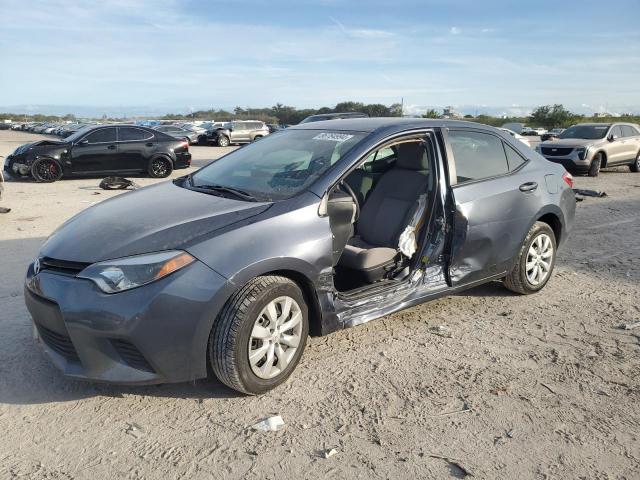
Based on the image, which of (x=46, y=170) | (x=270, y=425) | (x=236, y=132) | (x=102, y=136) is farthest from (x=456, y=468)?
(x=236, y=132)

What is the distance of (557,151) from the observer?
51.5 feet

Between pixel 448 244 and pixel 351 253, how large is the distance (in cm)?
79

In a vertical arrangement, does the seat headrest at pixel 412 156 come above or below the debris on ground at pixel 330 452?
above

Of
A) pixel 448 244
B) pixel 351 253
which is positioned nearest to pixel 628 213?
pixel 448 244

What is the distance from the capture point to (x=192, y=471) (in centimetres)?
259

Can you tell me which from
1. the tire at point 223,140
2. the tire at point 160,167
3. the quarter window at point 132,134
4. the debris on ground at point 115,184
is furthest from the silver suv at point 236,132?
the debris on ground at point 115,184

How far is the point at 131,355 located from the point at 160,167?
12598 mm

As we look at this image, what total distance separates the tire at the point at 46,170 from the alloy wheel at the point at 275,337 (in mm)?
11936

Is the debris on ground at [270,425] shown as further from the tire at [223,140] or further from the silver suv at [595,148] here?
the tire at [223,140]

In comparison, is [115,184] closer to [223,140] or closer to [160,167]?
[160,167]

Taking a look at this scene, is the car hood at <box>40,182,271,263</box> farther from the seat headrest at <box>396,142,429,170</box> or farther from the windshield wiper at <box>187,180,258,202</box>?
the seat headrest at <box>396,142,429,170</box>

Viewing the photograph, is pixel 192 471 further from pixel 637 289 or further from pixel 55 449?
pixel 637 289

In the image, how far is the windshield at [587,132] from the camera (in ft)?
51.7

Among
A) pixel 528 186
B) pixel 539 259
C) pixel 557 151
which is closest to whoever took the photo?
pixel 528 186
